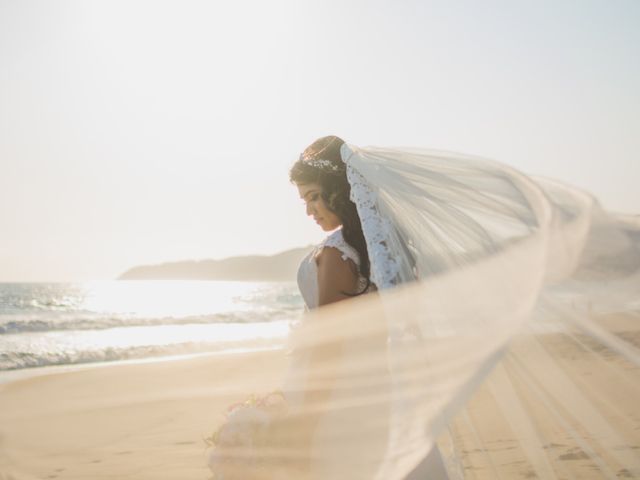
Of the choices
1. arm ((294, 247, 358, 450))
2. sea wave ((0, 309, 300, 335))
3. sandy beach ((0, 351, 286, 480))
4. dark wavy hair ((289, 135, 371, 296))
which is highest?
dark wavy hair ((289, 135, 371, 296))

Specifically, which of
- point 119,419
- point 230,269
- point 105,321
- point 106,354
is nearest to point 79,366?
point 106,354

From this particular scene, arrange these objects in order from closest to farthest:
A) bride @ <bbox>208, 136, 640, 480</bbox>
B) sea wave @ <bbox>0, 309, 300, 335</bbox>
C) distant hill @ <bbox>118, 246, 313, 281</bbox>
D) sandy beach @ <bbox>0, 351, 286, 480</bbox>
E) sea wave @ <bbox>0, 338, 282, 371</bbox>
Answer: bride @ <bbox>208, 136, 640, 480</bbox>
sandy beach @ <bbox>0, 351, 286, 480</bbox>
sea wave @ <bbox>0, 338, 282, 371</bbox>
sea wave @ <bbox>0, 309, 300, 335</bbox>
distant hill @ <bbox>118, 246, 313, 281</bbox>

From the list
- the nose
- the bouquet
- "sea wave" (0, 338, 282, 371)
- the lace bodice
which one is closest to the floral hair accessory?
the nose

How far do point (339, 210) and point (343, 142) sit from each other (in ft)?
1.12

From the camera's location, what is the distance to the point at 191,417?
8578mm

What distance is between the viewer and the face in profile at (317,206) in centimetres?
275

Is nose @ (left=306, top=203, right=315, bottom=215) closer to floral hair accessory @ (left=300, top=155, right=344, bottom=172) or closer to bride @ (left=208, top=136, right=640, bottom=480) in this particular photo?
bride @ (left=208, top=136, right=640, bottom=480)

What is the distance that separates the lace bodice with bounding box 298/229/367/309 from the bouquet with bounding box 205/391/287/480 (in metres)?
0.48

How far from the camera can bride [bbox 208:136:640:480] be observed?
6.93 ft

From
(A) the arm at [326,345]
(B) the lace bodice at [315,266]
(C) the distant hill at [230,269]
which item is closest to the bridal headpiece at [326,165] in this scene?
(B) the lace bodice at [315,266]

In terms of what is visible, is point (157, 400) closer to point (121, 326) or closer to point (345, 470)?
point (345, 470)

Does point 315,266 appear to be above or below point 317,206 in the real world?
below

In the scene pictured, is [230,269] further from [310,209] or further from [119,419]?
[310,209]

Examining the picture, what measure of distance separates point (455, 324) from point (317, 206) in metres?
0.88
